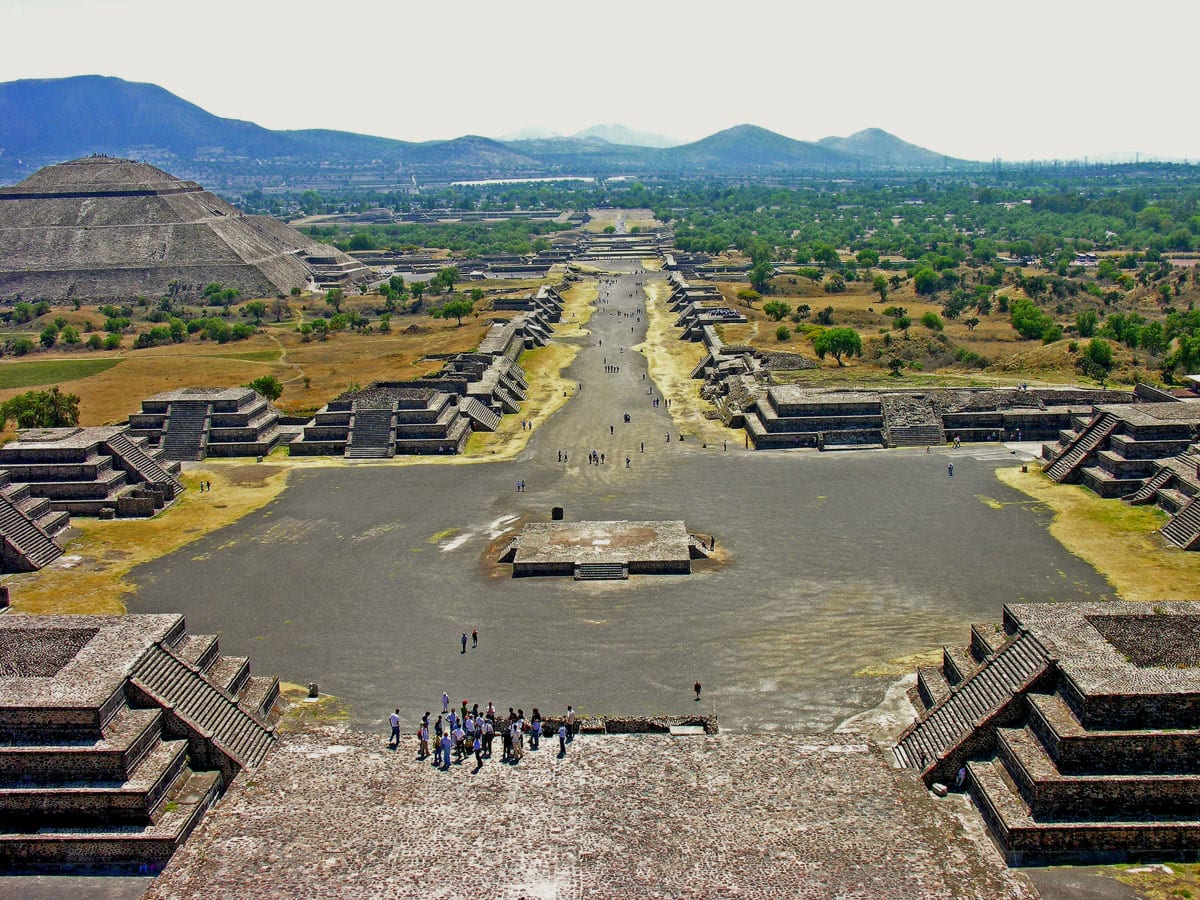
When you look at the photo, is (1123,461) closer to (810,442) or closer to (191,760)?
(810,442)

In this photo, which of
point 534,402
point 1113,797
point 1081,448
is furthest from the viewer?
point 534,402

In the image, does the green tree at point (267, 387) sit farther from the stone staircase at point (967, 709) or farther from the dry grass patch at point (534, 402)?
the stone staircase at point (967, 709)

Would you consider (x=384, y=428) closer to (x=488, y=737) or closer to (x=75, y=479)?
(x=75, y=479)

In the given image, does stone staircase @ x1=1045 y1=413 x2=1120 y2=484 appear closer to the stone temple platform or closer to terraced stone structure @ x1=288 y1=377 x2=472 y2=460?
the stone temple platform

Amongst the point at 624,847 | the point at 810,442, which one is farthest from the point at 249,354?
the point at 624,847

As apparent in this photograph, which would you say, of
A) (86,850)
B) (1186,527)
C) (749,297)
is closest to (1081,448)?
(1186,527)

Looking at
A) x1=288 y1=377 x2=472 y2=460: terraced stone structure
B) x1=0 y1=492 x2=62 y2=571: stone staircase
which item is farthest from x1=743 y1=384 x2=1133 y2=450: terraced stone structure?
x1=0 y1=492 x2=62 y2=571: stone staircase

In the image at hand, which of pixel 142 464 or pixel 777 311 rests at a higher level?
pixel 777 311

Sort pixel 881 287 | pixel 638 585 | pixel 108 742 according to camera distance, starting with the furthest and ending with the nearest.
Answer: pixel 881 287, pixel 638 585, pixel 108 742
